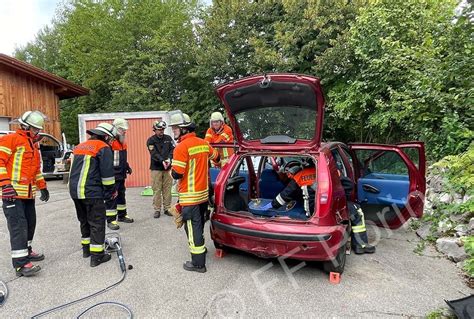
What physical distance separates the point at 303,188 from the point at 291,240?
737mm

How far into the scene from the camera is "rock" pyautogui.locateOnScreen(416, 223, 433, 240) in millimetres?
4867

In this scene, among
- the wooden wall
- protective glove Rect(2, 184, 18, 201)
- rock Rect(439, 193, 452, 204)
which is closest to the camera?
protective glove Rect(2, 184, 18, 201)

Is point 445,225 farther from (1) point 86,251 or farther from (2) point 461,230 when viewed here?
(1) point 86,251

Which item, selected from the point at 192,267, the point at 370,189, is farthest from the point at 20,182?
the point at 370,189

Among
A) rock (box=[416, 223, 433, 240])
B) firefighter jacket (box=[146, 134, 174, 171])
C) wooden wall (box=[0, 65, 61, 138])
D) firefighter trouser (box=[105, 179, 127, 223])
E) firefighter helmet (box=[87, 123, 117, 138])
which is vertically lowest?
rock (box=[416, 223, 433, 240])

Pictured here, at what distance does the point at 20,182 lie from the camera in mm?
3664

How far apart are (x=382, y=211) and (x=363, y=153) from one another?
3.47ft

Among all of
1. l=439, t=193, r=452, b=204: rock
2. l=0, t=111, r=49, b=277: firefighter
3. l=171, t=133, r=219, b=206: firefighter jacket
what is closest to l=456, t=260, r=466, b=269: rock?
l=439, t=193, r=452, b=204: rock

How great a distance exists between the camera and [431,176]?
6160mm

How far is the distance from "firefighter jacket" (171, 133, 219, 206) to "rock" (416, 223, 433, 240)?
3447mm

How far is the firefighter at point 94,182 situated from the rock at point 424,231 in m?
→ 4.49

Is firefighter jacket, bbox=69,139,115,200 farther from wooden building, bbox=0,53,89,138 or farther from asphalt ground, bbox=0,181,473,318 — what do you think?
wooden building, bbox=0,53,89,138

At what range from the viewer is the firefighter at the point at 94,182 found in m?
3.78

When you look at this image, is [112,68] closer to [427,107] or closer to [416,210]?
[427,107]
